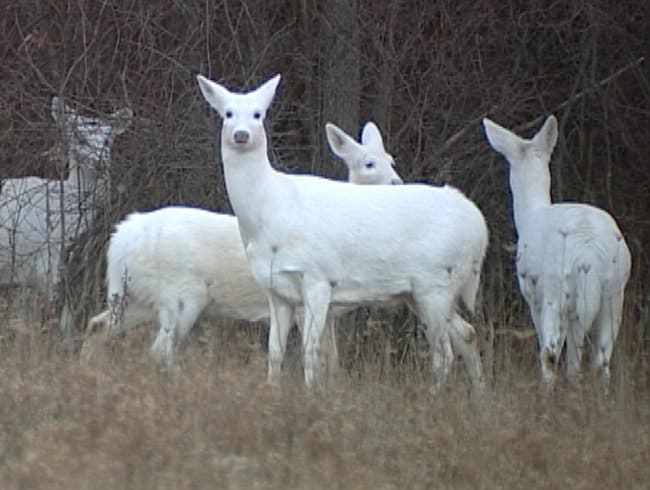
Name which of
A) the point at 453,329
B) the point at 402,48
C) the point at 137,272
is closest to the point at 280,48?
the point at 402,48

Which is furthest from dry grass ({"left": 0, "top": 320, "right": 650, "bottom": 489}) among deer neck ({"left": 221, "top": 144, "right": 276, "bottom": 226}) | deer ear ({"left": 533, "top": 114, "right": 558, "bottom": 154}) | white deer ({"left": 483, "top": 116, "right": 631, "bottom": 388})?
deer ear ({"left": 533, "top": 114, "right": 558, "bottom": 154})

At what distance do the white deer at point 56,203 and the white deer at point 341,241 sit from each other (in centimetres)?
271

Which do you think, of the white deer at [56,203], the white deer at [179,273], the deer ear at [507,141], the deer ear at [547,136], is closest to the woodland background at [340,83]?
the white deer at [56,203]

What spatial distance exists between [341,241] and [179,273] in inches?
62.8

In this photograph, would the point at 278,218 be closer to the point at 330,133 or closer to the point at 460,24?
the point at 330,133

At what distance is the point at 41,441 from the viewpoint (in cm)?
714

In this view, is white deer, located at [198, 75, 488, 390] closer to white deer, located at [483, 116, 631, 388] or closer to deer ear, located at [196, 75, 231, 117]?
deer ear, located at [196, 75, 231, 117]

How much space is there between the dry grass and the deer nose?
85.4 inches

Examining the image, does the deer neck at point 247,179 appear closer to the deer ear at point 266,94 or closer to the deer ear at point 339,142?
the deer ear at point 266,94

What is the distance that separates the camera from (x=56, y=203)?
13.8m

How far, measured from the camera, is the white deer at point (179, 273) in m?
11.6

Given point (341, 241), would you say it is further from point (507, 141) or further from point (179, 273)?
point (507, 141)

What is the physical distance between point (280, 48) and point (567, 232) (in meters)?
4.70

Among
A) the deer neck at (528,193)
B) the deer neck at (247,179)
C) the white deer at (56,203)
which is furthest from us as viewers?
the white deer at (56,203)
